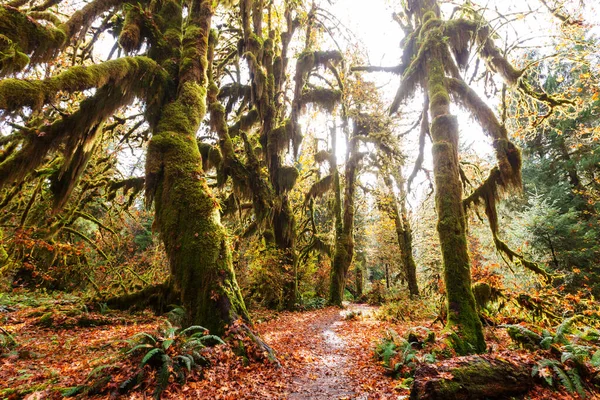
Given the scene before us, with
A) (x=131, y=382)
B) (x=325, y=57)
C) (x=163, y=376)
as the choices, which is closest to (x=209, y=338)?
(x=163, y=376)

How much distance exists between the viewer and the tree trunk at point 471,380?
11.3 feet

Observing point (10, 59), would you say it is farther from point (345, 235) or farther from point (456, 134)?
point (345, 235)

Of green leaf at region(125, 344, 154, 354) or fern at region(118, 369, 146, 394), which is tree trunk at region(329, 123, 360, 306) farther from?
fern at region(118, 369, 146, 394)

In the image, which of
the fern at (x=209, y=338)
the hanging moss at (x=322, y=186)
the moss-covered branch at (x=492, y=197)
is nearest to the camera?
the fern at (x=209, y=338)

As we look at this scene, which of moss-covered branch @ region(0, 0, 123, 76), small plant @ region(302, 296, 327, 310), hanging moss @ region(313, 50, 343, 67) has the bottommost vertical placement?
small plant @ region(302, 296, 327, 310)

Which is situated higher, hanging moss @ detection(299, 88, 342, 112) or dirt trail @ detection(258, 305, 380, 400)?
hanging moss @ detection(299, 88, 342, 112)

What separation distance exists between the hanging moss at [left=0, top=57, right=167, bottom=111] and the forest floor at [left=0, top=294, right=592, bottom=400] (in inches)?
151

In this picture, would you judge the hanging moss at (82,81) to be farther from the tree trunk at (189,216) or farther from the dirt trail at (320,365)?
the dirt trail at (320,365)

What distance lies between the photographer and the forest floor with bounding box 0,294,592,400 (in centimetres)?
375

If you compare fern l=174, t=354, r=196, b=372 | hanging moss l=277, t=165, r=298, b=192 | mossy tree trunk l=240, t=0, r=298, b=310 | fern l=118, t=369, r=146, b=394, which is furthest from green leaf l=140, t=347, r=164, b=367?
hanging moss l=277, t=165, r=298, b=192

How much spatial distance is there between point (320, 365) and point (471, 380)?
299 cm

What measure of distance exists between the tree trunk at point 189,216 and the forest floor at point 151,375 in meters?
0.92

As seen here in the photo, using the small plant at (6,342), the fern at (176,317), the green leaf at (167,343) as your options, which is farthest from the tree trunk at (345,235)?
the small plant at (6,342)

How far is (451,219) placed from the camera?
19.8 ft
